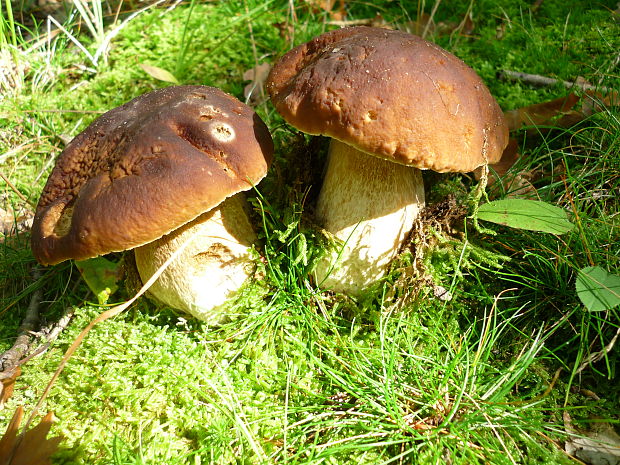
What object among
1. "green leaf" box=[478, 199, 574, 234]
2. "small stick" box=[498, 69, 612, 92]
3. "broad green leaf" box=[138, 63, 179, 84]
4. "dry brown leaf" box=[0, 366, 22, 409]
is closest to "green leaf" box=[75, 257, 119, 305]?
"dry brown leaf" box=[0, 366, 22, 409]

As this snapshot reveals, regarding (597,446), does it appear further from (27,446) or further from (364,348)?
(27,446)

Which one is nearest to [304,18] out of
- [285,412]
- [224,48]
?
[224,48]

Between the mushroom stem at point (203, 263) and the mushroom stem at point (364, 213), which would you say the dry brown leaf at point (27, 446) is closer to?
the mushroom stem at point (203, 263)

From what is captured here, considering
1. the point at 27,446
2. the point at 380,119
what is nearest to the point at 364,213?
the point at 380,119

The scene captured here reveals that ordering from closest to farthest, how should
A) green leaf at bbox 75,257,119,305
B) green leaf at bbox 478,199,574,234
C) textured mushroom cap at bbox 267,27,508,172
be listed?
textured mushroom cap at bbox 267,27,508,172
green leaf at bbox 478,199,574,234
green leaf at bbox 75,257,119,305

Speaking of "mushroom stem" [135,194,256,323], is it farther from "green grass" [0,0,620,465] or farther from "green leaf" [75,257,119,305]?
"green leaf" [75,257,119,305]

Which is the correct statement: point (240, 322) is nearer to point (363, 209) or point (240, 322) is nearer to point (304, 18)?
point (363, 209)
